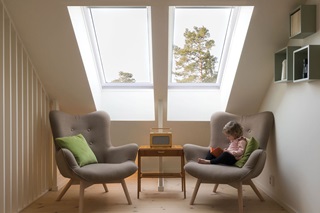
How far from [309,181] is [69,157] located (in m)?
2.17

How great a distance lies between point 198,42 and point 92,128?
1723mm

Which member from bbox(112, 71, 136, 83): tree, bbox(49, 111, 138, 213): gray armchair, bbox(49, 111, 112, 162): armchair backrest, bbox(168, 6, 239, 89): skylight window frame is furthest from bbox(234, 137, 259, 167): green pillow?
bbox(112, 71, 136, 83): tree

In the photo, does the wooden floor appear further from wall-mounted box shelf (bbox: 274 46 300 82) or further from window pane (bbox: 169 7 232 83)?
window pane (bbox: 169 7 232 83)

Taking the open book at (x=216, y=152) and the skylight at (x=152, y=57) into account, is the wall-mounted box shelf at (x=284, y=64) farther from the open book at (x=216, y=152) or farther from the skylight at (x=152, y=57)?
the open book at (x=216, y=152)

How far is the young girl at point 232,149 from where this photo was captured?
3.41m

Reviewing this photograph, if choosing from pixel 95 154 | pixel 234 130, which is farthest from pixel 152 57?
pixel 95 154

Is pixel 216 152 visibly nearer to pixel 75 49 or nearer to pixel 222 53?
pixel 222 53

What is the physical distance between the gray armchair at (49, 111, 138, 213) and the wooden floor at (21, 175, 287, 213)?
150 millimetres

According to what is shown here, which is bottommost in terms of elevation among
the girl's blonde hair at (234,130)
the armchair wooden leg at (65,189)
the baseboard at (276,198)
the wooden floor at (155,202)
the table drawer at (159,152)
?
the wooden floor at (155,202)

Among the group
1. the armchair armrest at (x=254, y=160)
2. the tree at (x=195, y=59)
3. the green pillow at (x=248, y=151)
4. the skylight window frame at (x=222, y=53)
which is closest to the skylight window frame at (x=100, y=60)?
the skylight window frame at (x=222, y=53)

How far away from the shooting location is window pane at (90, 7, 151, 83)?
3.98m

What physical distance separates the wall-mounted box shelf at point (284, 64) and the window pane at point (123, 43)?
1574 mm

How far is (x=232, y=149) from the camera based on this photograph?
11.6 ft

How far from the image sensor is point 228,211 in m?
3.28
